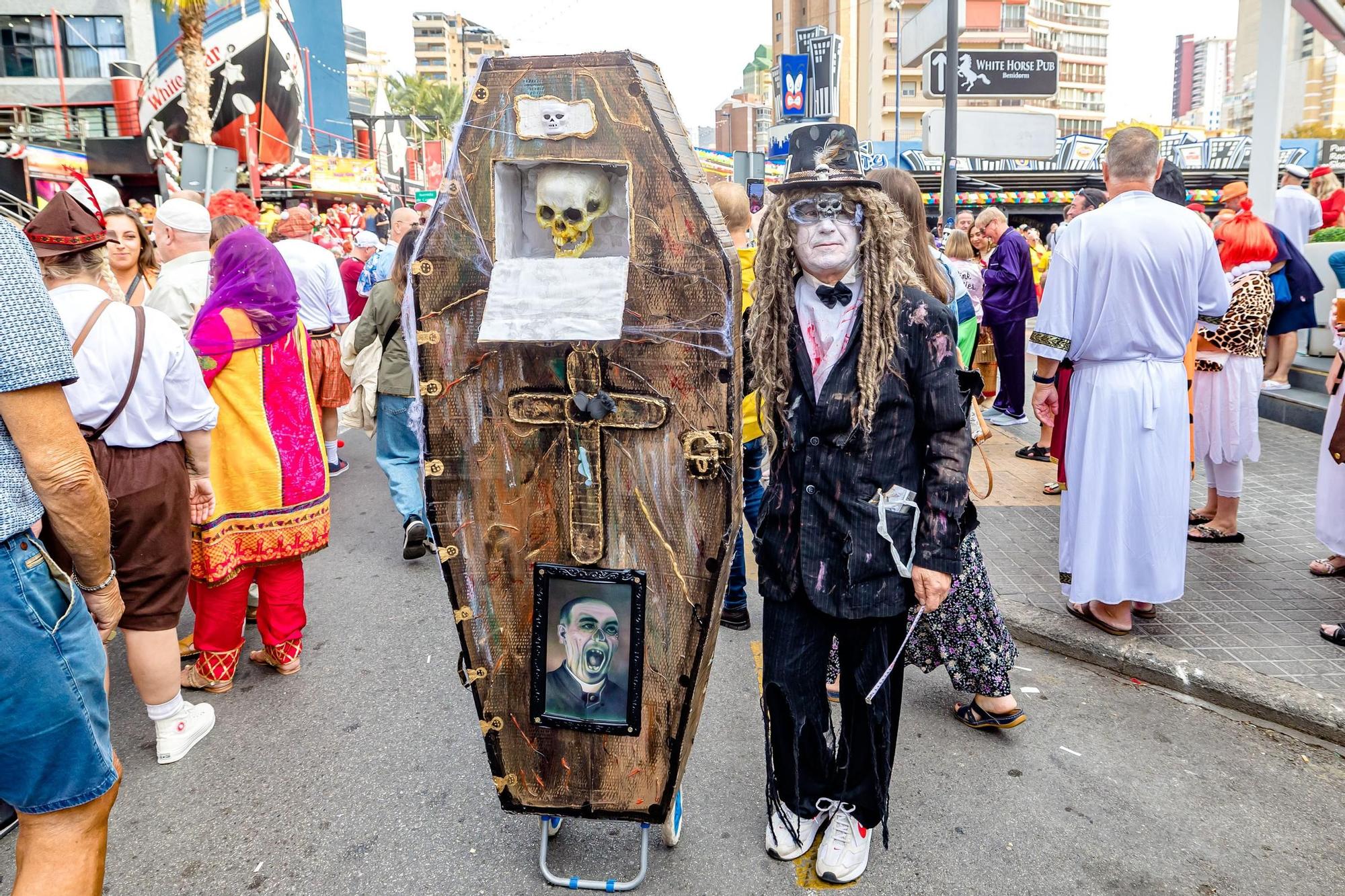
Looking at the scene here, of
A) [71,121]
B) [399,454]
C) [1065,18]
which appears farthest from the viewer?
[1065,18]

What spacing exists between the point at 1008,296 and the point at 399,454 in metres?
5.33

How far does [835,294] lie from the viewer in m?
2.40

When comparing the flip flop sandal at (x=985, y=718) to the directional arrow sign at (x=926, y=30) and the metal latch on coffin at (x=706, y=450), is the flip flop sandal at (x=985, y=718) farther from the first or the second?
the directional arrow sign at (x=926, y=30)

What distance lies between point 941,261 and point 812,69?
1809 centimetres

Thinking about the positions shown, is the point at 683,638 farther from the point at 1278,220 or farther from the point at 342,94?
the point at 342,94

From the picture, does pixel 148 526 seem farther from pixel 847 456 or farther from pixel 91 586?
pixel 847 456

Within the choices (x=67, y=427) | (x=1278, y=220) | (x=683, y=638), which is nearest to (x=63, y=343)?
(x=67, y=427)

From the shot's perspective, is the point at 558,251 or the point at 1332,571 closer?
the point at 558,251

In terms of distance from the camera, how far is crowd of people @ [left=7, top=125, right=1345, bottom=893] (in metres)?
1.94

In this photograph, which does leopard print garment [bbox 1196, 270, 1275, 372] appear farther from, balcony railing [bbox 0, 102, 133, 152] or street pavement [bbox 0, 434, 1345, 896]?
balcony railing [bbox 0, 102, 133, 152]

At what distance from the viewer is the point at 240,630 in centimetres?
384

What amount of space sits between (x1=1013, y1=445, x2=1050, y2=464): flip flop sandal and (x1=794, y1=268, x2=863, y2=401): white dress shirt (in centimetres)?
522

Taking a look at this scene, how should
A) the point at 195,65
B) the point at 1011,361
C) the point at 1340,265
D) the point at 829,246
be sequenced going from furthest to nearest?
the point at 195,65 → the point at 1011,361 → the point at 1340,265 → the point at 829,246

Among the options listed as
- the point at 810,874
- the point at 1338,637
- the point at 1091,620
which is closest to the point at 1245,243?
the point at 1338,637
